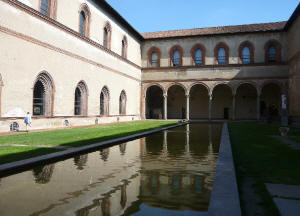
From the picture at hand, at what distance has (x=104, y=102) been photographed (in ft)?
73.6

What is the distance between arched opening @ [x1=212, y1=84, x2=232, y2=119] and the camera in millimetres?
33312

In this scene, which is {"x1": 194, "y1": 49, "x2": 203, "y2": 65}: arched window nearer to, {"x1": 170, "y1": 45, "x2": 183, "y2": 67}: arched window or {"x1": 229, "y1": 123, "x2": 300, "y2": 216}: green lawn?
{"x1": 170, "y1": 45, "x2": 183, "y2": 67}: arched window

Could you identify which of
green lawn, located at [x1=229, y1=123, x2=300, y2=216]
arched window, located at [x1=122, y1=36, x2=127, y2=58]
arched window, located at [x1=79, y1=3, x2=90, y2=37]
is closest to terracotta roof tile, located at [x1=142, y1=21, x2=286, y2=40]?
arched window, located at [x1=122, y1=36, x2=127, y2=58]

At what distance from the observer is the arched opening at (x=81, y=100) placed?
61.8 feet

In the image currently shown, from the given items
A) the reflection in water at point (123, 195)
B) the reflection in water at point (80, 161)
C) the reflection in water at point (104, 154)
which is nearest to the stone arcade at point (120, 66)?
the reflection in water at point (104, 154)

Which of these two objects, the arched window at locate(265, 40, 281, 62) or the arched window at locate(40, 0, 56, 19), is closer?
the arched window at locate(40, 0, 56, 19)

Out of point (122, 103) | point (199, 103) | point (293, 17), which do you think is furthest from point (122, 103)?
point (293, 17)

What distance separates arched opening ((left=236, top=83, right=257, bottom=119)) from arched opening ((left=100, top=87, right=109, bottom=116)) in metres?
18.2

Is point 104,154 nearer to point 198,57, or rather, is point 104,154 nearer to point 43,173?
point 43,173

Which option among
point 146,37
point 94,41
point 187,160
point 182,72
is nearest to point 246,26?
point 182,72

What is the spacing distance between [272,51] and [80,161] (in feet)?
89.2

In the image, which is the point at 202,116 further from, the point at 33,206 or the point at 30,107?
the point at 33,206

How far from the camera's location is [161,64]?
1208 inches

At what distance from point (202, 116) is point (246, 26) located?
41.5 feet
